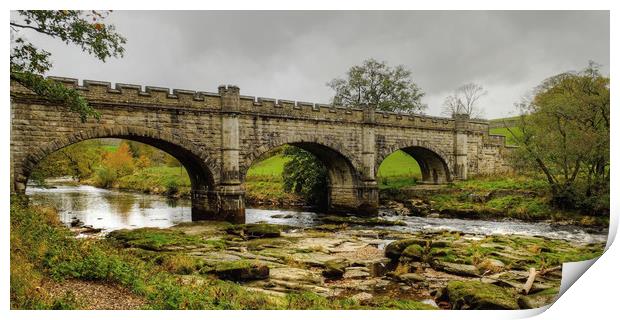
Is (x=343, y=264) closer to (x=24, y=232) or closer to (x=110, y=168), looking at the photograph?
(x=24, y=232)

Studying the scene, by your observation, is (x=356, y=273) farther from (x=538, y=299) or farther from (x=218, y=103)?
(x=218, y=103)

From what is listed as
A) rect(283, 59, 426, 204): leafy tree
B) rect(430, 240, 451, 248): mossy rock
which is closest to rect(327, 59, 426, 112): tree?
rect(283, 59, 426, 204): leafy tree

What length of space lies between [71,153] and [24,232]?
25.3 m

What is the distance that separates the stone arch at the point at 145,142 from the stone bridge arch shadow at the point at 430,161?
13323 millimetres

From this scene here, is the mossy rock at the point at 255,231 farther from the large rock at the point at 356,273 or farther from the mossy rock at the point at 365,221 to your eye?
the large rock at the point at 356,273

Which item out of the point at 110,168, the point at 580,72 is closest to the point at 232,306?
the point at 580,72

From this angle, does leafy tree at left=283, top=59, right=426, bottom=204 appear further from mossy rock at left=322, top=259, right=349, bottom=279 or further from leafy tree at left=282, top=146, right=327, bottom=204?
mossy rock at left=322, top=259, right=349, bottom=279

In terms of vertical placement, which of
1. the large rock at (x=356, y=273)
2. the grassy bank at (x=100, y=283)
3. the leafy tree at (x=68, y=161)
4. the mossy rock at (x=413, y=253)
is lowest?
the large rock at (x=356, y=273)

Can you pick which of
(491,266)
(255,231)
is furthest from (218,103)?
(491,266)

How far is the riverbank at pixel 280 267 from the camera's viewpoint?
28.1 ft

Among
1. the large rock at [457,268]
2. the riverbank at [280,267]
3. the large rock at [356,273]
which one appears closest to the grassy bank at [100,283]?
the riverbank at [280,267]

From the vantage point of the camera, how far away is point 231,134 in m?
22.3

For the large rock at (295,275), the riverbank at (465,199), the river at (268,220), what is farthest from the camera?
the riverbank at (465,199)

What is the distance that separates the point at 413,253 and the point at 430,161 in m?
21.4
